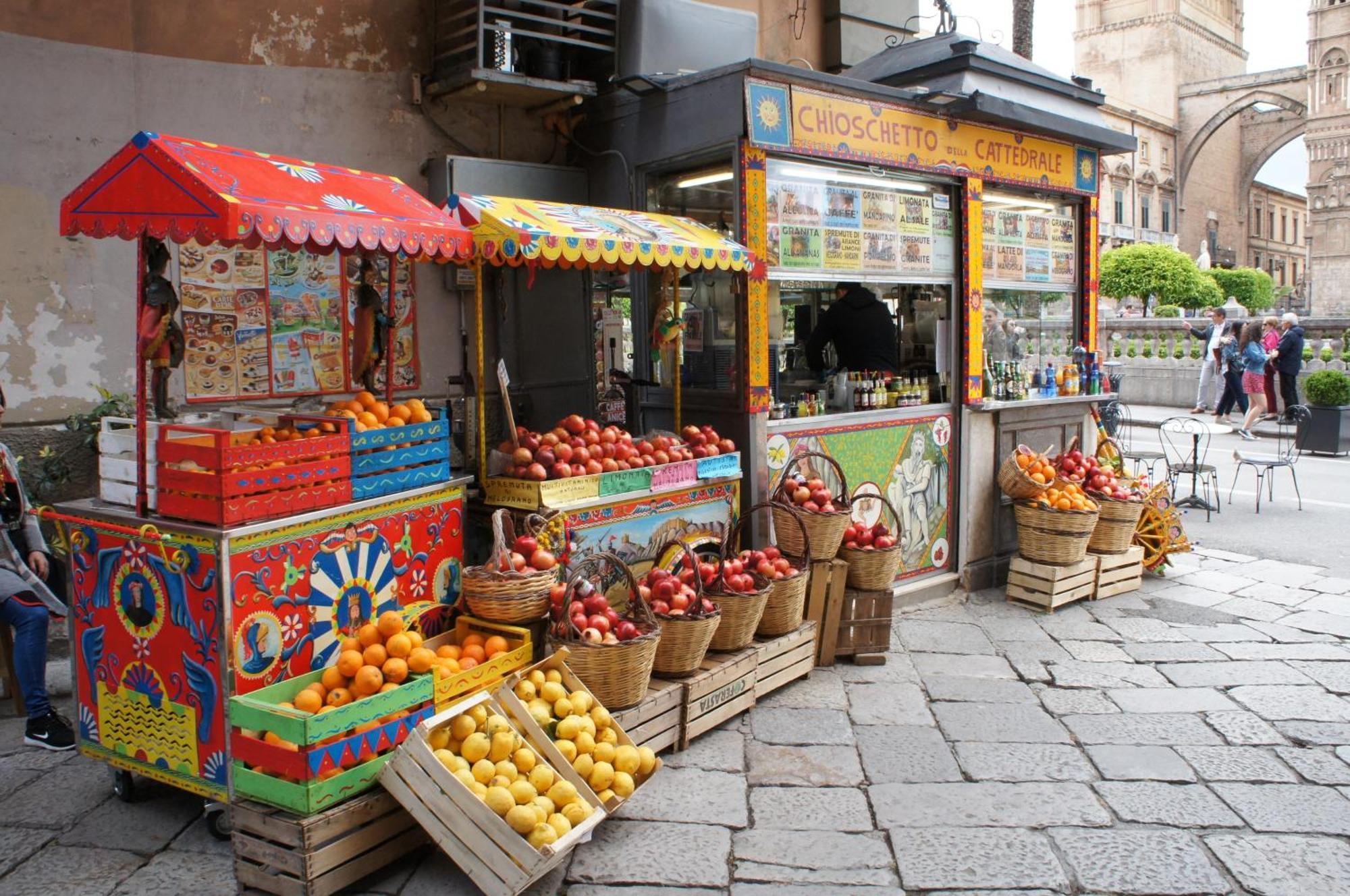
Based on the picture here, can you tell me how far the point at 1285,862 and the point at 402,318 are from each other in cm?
529

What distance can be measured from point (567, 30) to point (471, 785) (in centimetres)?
535

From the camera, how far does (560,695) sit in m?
3.89

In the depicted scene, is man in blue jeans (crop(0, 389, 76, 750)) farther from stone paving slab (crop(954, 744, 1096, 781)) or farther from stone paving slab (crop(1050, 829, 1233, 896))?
stone paving slab (crop(1050, 829, 1233, 896))

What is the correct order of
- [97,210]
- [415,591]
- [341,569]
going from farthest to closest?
[415,591]
[341,569]
[97,210]

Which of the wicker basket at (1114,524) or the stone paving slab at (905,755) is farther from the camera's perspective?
the wicker basket at (1114,524)

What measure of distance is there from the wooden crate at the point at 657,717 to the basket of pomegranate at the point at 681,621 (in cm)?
10

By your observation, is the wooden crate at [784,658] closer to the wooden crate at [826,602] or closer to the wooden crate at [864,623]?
the wooden crate at [826,602]

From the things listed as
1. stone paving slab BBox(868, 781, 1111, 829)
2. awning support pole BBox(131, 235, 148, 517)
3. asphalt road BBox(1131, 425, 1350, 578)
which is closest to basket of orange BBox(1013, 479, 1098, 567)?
asphalt road BBox(1131, 425, 1350, 578)

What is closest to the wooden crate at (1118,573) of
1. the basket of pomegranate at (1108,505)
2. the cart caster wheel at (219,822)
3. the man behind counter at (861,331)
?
the basket of pomegranate at (1108,505)

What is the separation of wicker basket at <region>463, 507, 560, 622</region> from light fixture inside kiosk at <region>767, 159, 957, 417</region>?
249 cm

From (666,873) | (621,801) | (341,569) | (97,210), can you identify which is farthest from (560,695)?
(97,210)

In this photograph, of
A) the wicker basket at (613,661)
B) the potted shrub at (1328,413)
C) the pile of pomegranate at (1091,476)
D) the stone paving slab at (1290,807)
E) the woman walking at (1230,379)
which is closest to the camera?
the stone paving slab at (1290,807)

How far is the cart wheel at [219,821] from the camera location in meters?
3.72

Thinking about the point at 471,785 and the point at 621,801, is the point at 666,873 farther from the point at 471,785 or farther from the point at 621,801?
the point at 471,785
